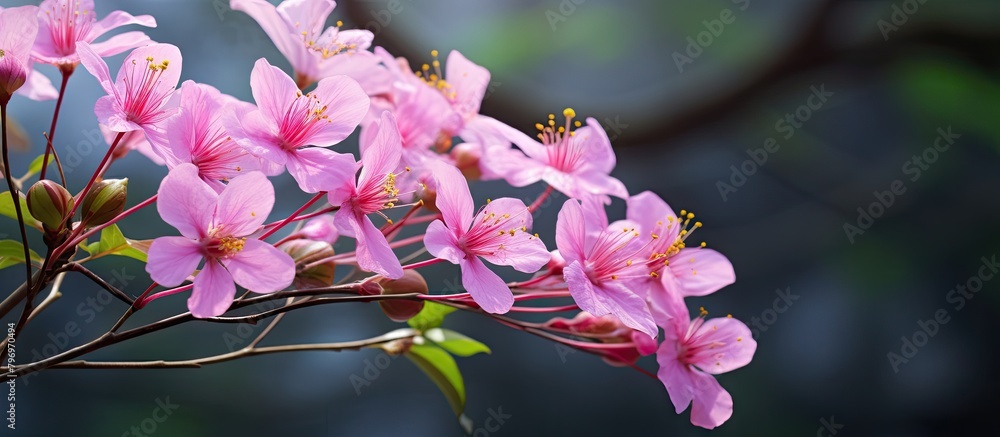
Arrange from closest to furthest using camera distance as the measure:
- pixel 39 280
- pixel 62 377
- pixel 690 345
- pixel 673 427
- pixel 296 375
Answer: pixel 39 280 → pixel 690 345 → pixel 62 377 → pixel 296 375 → pixel 673 427

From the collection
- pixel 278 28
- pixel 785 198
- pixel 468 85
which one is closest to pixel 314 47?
pixel 278 28

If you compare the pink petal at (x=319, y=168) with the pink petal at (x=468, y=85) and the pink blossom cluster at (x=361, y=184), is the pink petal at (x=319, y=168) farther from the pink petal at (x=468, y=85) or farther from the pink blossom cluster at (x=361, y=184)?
the pink petal at (x=468, y=85)

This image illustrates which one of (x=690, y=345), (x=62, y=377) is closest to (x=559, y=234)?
(x=690, y=345)

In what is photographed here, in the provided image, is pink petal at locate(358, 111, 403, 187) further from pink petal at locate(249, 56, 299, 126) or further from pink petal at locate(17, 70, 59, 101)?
pink petal at locate(17, 70, 59, 101)

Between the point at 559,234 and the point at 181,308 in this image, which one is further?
the point at 181,308

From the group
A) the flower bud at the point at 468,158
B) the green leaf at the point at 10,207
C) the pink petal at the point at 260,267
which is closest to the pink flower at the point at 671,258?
the flower bud at the point at 468,158

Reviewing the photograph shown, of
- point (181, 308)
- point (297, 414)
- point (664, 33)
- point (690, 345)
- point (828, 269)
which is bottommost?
point (297, 414)

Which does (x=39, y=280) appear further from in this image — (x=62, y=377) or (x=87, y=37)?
(x=62, y=377)
